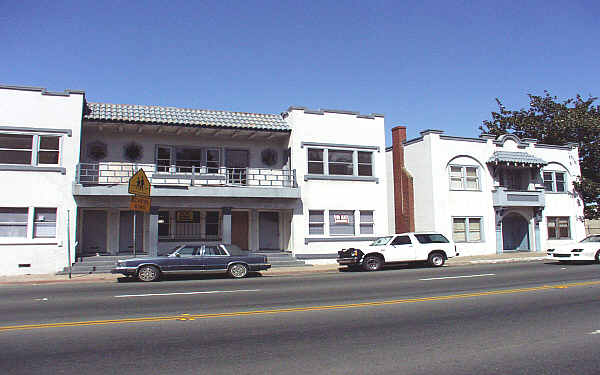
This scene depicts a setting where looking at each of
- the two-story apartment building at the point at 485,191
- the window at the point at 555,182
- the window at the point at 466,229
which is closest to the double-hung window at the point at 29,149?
the two-story apartment building at the point at 485,191

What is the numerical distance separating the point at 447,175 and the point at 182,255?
16.0 m

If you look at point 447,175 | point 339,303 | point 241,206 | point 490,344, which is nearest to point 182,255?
point 241,206

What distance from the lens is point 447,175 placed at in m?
26.8

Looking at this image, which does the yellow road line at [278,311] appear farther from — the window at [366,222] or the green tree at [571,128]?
the green tree at [571,128]

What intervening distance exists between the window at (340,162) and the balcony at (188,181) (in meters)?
1.35

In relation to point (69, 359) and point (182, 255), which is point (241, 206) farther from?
point (69, 359)

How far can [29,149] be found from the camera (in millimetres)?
20141

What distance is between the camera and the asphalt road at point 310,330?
5930mm

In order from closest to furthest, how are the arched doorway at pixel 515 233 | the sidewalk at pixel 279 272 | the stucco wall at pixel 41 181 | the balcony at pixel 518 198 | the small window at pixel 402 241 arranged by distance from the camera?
the sidewalk at pixel 279 272 → the stucco wall at pixel 41 181 → the small window at pixel 402 241 → the balcony at pixel 518 198 → the arched doorway at pixel 515 233

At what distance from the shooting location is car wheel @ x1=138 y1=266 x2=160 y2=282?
16.2 meters

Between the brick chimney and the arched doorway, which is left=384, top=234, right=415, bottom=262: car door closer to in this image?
the brick chimney

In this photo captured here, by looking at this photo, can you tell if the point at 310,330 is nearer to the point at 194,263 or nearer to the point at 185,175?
the point at 194,263

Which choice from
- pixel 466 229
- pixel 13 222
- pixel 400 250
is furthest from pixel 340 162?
pixel 13 222

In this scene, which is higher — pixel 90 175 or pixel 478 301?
pixel 90 175
